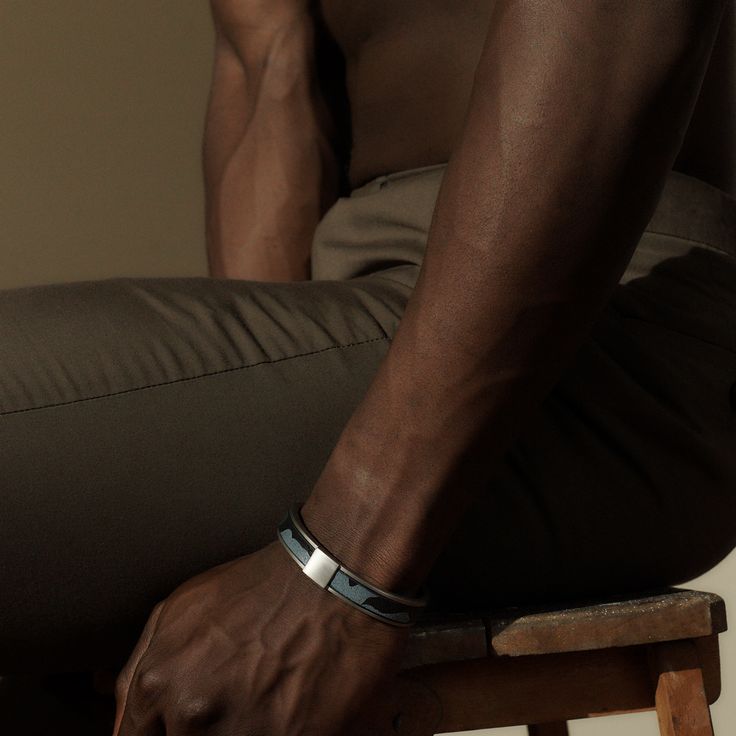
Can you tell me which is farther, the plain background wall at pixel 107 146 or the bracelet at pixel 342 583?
the plain background wall at pixel 107 146

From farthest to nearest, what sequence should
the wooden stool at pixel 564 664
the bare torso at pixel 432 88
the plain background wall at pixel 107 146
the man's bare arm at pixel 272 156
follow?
the plain background wall at pixel 107 146 → the man's bare arm at pixel 272 156 → the bare torso at pixel 432 88 → the wooden stool at pixel 564 664

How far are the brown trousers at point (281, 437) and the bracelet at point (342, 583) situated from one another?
0.17 ft

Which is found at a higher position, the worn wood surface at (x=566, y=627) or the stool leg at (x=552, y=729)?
the worn wood surface at (x=566, y=627)

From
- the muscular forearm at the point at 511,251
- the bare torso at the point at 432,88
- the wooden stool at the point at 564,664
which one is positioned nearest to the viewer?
the muscular forearm at the point at 511,251

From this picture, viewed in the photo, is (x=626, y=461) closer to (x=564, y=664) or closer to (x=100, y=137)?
(x=564, y=664)

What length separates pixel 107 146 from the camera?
1587mm

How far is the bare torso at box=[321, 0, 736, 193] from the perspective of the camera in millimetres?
705

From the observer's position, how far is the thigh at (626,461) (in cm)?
59

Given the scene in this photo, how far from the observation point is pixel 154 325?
0.55 m

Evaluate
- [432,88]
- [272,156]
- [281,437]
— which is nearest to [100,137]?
[272,156]

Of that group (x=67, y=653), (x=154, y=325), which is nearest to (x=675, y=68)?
(x=154, y=325)

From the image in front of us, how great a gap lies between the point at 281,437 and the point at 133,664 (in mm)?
135

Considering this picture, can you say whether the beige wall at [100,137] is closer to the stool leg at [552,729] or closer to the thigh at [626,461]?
the stool leg at [552,729]

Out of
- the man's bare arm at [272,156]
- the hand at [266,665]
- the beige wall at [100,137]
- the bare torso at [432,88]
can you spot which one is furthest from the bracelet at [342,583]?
the beige wall at [100,137]
